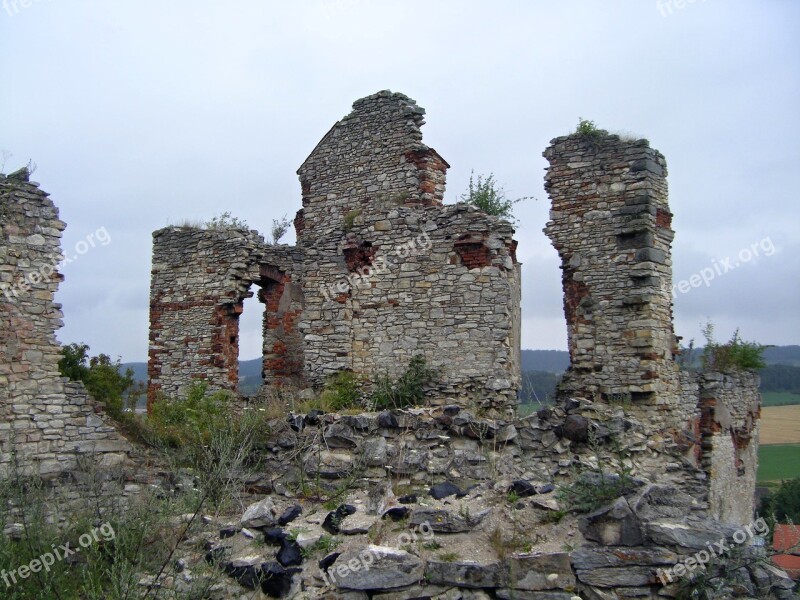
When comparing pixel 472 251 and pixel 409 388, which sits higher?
pixel 472 251

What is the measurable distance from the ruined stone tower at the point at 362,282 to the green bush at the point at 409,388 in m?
0.19

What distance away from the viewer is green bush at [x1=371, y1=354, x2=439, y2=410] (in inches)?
457

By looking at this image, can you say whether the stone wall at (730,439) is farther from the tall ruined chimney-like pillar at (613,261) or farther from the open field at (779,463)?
the open field at (779,463)

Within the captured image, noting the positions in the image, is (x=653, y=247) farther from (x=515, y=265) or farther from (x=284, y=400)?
(x=284, y=400)

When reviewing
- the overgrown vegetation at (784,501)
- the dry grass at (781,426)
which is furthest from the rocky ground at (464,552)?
the dry grass at (781,426)

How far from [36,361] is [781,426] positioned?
1510 inches

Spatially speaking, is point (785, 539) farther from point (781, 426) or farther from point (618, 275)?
point (781, 426)

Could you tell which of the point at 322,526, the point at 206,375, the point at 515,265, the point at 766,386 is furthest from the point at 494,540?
the point at 766,386

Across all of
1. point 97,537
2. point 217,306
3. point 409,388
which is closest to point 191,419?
point 97,537

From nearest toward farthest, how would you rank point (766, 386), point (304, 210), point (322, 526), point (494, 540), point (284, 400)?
1. point (494, 540)
2. point (322, 526)
3. point (284, 400)
4. point (304, 210)
5. point (766, 386)

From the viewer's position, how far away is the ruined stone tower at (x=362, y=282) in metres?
11.6

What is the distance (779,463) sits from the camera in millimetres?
32219

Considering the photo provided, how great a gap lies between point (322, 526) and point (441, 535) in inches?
49.0

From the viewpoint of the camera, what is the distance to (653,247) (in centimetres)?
1184
